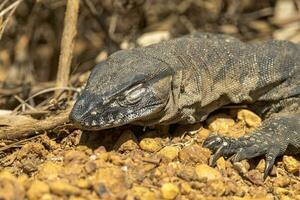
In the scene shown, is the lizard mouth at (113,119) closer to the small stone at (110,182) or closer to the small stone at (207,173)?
the small stone at (110,182)

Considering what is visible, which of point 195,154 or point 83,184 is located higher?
point 83,184

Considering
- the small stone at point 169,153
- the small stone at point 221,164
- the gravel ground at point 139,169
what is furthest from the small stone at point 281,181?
the small stone at point 169,153

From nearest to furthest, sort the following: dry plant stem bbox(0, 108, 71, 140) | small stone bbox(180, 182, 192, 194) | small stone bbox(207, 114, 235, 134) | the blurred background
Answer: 1. small stone bbox(180, 182, 192, 194)
2. dry plant stem bbox(0, 108, 71, 140)
3. small stone bbox(207, 114, 235, 134)
4. the blurred background

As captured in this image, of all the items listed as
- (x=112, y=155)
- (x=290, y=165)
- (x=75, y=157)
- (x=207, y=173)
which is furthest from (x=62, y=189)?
(x=290, y=165)

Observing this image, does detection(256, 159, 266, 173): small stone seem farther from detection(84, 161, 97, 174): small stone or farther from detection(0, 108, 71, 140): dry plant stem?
detection(0, 108, 71, 140): dry plant stem

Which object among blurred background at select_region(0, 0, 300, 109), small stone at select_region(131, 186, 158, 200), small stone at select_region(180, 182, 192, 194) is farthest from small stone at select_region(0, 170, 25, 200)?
blurred background at select_region(0, 0, 300, 109)

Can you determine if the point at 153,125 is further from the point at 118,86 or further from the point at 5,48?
the point at 5,48

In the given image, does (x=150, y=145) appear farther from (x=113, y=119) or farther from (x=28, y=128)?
(x=28, y=128)

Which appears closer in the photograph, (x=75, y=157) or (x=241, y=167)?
(x=75, y=157)
